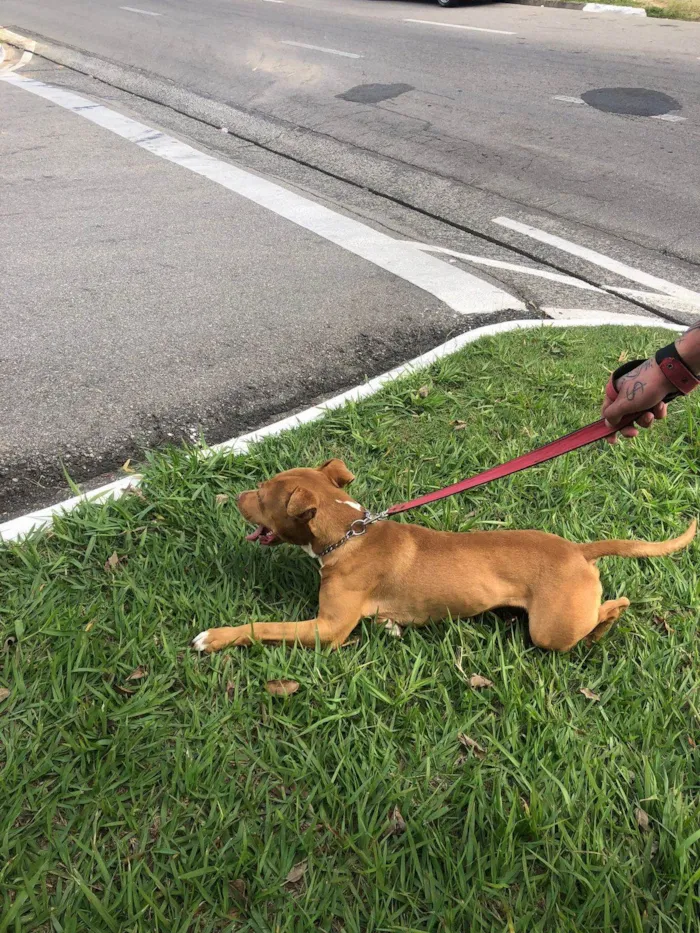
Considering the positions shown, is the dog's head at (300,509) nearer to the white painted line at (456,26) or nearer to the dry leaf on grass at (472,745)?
the dry leaf on grass at (472,745)

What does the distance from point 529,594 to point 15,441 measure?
8.48 feet

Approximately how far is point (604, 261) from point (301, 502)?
4405 mm

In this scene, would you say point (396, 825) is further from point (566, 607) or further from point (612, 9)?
point (612, 9)

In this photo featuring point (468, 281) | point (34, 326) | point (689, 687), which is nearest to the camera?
point (689, 687)

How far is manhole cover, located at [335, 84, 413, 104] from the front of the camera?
10508 millimetres

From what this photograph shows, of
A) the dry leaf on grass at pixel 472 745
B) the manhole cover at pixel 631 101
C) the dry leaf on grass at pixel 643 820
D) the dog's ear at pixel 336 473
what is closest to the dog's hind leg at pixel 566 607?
the dry leaf on grass at pixel 472 745

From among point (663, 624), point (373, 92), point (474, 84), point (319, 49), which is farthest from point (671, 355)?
point (319, 49)

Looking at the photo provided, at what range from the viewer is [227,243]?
245 inches

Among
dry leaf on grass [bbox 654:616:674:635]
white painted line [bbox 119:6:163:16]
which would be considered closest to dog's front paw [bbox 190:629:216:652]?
dry leaf on grass [bbox 654:616:674:635]

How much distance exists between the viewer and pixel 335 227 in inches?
258

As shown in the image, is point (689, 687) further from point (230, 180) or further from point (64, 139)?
point (64, 139)

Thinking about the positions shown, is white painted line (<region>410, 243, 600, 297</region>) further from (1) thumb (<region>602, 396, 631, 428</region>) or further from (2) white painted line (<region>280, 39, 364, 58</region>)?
(2) white painted line (<region>280, 39, 364, 58</region>)

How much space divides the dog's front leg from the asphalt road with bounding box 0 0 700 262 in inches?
192

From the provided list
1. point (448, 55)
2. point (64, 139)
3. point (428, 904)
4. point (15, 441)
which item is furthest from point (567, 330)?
point (448, 55)
